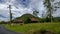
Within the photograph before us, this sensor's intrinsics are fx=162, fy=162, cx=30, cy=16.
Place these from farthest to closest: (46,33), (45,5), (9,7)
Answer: (45,5) → (9,7) → (46,33)

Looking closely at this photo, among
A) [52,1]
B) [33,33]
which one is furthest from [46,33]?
[52,1]

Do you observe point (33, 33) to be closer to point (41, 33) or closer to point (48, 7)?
point (41, 33)

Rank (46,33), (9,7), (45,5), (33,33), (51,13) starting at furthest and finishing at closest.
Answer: (45,5)
(51,13)
(9,7)
(33,33)
(46,33)

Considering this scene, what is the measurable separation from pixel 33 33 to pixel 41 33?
4.31 feet

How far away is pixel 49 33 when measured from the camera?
19.3 metres

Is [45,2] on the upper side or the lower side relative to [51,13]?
upper

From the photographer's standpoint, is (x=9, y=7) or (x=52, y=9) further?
(x=52, y=9)

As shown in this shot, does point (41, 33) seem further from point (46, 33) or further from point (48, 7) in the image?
point (48, 7)

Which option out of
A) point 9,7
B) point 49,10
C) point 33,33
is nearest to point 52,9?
point 49,10

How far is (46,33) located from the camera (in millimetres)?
18641

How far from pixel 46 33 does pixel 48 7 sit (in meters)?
47.0

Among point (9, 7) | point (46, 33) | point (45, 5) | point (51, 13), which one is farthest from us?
point (45, 5)

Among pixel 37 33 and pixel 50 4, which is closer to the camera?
pixel 37 33

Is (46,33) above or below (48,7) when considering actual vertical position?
below
